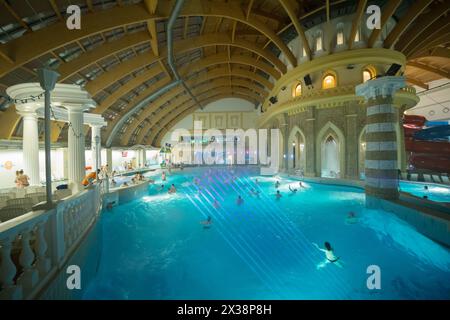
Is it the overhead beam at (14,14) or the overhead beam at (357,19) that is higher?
the overhead beam at (357,19)

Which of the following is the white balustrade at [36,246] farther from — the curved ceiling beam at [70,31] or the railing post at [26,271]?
the curved ceiling beam at [70,31]

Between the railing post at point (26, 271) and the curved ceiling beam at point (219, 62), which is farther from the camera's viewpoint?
the curved ceiling beam at point (219, 62)

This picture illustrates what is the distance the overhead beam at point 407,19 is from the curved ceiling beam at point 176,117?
71.2 feet

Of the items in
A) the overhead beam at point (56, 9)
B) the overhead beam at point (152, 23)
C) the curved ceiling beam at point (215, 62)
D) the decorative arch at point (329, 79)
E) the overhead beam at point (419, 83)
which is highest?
the curved ceiling beam at point (215, 62)

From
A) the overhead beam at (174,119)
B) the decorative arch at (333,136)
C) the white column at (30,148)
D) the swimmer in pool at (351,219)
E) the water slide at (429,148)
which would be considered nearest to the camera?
the swimmer in pool at (351,219)

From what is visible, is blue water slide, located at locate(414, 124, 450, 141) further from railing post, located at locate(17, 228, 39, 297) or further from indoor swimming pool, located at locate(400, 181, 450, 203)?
railing post, located at locate(17, 228, 39, 297)

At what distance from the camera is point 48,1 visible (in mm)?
7746

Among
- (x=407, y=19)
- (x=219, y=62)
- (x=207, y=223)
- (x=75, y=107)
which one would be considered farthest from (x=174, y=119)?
(x=407, y=19)

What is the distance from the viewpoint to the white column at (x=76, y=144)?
21.5 ft

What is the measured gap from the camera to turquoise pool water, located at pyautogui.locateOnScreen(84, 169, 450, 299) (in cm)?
370

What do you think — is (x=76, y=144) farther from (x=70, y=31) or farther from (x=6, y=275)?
(x=70, y=31)

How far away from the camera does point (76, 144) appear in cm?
658

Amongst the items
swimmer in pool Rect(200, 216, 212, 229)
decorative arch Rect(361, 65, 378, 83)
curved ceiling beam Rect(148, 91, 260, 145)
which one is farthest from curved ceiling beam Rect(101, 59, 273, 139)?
swimmer in pool Rect(200, 216, 212, 229)

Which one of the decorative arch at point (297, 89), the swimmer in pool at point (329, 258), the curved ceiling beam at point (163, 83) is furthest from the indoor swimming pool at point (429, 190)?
the curved ceiling beam at point (163, 83)
